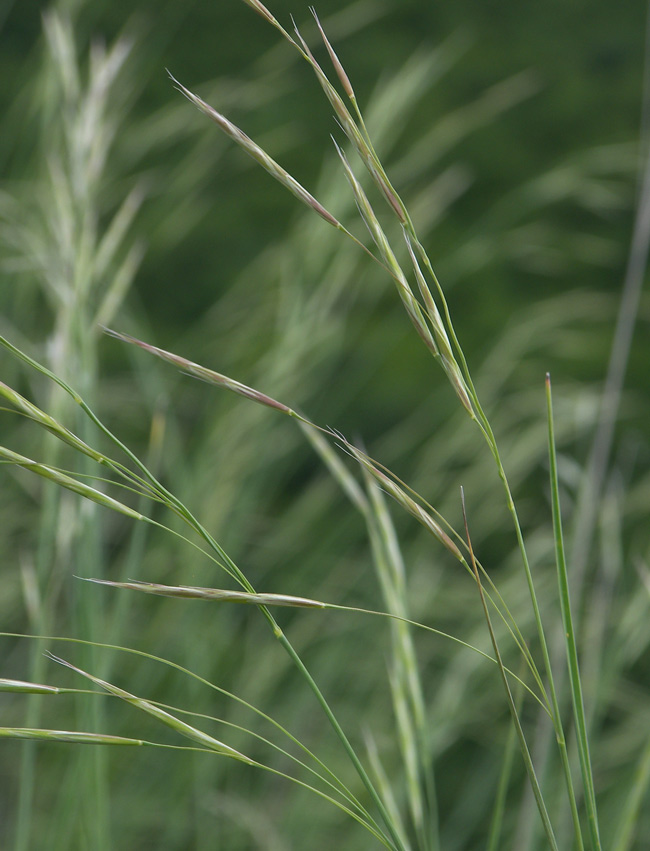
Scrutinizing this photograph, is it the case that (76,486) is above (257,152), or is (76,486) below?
below

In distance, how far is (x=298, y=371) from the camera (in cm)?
75

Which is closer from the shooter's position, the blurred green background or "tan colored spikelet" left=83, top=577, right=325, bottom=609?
"tan colored spikelet" left=83, top=577, right=325, bottom=609

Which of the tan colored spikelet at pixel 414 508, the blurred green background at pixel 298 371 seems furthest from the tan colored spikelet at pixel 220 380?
the blurred green background at pixel 298 371

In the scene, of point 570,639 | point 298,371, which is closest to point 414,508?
point 570,639

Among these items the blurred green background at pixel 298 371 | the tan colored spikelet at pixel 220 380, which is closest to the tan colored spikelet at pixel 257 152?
the tan colored spikelet at pixel 220 380

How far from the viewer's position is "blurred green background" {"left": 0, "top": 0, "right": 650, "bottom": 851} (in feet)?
2.03

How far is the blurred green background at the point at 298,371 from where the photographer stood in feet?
2.03

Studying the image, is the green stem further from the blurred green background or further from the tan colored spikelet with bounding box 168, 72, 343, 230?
the blurred green background

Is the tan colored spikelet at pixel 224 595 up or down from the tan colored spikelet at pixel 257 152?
down

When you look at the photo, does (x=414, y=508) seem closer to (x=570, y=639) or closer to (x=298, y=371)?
(x=570, y=639)

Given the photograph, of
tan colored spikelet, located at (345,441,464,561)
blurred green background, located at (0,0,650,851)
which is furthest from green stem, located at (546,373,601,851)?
blurred green background, located at (0,0,650,851)

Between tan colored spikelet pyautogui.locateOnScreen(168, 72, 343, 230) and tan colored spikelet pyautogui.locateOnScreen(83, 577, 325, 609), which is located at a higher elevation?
tan colored spikelet pyautogui.locateOnScreen(168, 72, 343, 230)

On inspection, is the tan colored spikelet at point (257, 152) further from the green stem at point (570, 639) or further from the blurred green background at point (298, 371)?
the blurred green background at point (298, 371)

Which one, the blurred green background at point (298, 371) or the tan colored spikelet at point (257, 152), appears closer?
the tan colored spikelet at point (257, 152)
